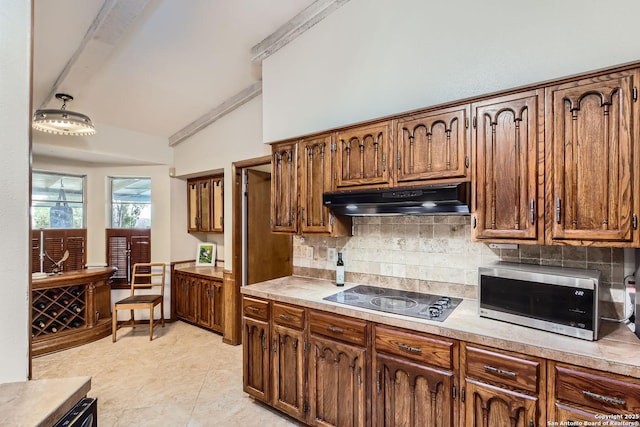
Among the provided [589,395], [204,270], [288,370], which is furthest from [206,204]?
[589,395]

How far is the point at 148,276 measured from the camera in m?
4.59

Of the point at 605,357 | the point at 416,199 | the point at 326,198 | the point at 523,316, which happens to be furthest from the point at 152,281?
the point at 605,357

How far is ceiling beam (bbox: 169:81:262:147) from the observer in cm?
361

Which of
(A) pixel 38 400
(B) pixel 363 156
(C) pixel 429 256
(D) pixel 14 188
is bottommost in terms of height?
(A) pixel 38 400

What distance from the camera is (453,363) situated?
1.69 metres

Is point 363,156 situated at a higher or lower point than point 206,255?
higher

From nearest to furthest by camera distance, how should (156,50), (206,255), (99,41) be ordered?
(99,41) → (156,50) → (206,255)

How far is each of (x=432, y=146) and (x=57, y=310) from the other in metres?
4.80

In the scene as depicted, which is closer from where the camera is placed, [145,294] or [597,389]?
[597,389]

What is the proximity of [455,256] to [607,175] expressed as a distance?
3.28ft

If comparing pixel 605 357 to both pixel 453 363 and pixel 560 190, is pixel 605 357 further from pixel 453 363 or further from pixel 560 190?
pixel 560 190

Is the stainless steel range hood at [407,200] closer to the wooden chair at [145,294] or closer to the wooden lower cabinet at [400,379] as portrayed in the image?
the wooden lower cabinet at [400,379]

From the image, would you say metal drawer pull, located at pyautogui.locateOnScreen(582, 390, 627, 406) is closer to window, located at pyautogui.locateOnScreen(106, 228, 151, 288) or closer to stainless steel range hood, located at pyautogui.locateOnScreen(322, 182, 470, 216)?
stainless steel range hood, located at pyautogui.locateOnScreen(322, 182, 470, 216)

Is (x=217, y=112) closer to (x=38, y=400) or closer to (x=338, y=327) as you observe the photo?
(x=338, y=327)
